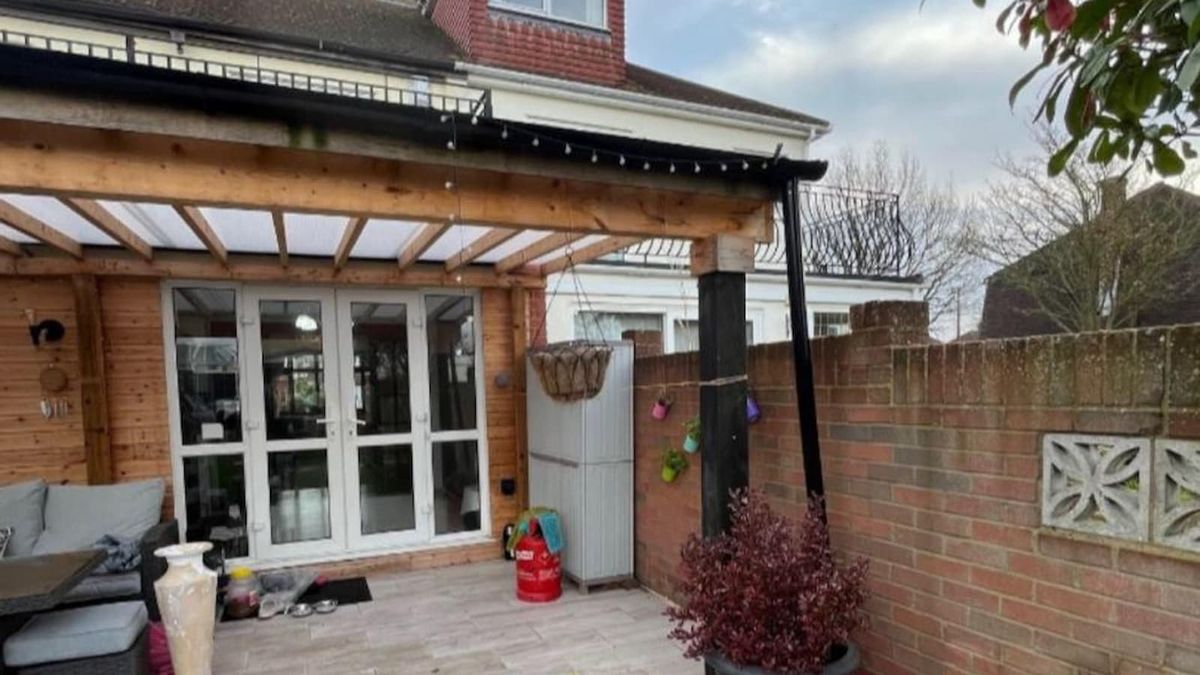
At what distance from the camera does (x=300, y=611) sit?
402 cm

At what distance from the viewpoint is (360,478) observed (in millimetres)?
5012

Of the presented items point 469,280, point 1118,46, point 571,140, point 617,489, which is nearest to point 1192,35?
point 1118,46

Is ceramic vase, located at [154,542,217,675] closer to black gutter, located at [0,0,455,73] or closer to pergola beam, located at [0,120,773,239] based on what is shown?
pergola beam, located at [0,120,773,239]

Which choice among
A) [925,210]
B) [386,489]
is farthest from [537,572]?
[925,210]

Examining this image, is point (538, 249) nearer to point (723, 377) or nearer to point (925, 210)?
point (723, 377)

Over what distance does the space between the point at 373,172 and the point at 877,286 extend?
644 centimetres

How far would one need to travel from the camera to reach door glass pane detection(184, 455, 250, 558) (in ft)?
15.1

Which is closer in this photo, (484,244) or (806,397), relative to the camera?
(806,397)

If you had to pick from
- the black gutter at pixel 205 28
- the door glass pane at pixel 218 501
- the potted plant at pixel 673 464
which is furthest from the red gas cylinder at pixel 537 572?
the black gutter at pixel 205 28

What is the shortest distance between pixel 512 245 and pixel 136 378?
289 centimetres

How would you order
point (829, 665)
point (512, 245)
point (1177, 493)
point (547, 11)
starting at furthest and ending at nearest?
point (547, 11) → point (512, 245) → point (829, 665) → point (1177, 493)

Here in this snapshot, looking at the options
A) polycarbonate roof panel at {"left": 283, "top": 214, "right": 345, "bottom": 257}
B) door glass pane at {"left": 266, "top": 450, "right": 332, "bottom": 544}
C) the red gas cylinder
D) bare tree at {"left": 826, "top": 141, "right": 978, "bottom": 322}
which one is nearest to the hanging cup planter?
the red gas cylinder

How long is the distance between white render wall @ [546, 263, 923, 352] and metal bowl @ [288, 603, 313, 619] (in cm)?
283

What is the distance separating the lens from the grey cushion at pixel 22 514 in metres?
3.69
